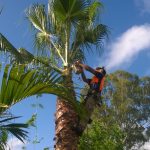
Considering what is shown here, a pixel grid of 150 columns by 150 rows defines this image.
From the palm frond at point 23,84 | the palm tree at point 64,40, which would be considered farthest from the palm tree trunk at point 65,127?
the palm frond at point 23,84

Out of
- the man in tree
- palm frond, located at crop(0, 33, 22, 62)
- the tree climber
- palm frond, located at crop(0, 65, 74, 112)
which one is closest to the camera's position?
palm frond, located at crop(0, 65, 74, 112)

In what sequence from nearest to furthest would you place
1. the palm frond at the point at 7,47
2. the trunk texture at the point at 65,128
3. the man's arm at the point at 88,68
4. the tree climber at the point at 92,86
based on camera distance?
the palm frond at the point at 7,47 < the trunk texture at the point at 65,128 < the man's arm at the point at 88,68 < the tree climber at the point at 92,86

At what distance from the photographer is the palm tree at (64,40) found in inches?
317

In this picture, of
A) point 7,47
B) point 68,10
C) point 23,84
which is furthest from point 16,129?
point 68,10

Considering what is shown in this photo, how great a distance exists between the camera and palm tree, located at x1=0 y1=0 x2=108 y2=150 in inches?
317

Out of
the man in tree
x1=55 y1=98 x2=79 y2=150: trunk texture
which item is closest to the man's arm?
the man in tree

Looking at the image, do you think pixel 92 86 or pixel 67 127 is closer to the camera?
pixel 67 127

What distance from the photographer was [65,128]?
8.01m

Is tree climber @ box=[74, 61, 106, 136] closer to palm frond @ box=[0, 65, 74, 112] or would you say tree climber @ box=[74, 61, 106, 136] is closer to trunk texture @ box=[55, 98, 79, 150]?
trunk texture @ box=[55, 98, 79, 150]

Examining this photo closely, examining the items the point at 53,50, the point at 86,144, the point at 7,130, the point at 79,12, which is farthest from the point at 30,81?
the point at 86,144

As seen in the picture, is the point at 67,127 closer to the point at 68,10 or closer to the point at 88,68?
the point at 88,68

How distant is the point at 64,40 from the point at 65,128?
2.91 metres

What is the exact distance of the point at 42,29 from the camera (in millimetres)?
11094

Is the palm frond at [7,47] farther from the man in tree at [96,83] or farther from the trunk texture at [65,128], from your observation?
the man in tree at [96,83]
